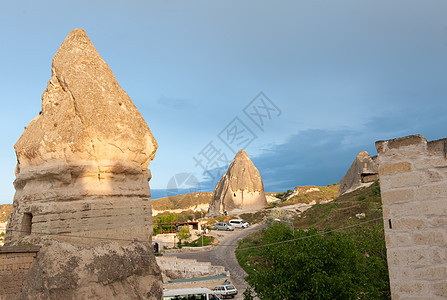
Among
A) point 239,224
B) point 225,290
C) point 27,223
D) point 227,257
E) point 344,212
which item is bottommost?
point 225,290

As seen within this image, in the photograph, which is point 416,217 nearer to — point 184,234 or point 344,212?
point 344,212

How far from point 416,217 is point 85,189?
7847 millimetres

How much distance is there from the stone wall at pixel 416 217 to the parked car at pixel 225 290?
1695cm

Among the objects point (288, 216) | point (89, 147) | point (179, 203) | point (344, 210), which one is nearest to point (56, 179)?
point (89, 147)

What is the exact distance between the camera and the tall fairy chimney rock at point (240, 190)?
196 ft

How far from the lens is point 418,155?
16.2 ft

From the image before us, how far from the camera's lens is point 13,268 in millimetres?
7586

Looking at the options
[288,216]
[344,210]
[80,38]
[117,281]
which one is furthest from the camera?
[288,216]

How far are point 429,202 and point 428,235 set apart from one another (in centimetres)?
44

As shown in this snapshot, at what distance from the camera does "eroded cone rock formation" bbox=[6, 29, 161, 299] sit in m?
8.49

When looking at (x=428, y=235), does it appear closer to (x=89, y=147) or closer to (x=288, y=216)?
(x=89, y=147)

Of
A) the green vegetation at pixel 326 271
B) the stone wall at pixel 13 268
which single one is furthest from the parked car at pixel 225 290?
the stone wall at pixel 13 268

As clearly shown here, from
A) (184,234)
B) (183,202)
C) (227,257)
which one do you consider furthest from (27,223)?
(183,202)

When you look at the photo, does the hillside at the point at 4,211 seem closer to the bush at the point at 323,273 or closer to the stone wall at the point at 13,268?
the stone wall at the point at 13,268
